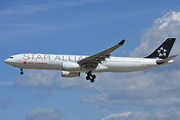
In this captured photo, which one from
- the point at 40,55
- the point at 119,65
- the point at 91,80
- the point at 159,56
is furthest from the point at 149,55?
the point at 40,55

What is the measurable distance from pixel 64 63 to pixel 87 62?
3686mm

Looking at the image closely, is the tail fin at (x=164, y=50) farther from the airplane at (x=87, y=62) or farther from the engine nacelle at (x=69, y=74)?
the engine nacelle at (x=69, y=74)

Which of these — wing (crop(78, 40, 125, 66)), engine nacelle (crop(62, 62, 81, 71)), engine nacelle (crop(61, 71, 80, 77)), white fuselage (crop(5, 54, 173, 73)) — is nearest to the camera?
wing (crop(78, 40, 125, 66))

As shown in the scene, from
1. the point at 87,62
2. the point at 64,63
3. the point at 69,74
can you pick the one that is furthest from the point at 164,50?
the point at 64,63

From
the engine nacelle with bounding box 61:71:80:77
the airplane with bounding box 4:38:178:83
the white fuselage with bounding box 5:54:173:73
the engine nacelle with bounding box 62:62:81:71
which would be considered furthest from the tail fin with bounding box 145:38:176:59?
the engine nacelle with bounding box 62:62:81:71

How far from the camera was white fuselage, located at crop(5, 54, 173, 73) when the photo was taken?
46.7 metres

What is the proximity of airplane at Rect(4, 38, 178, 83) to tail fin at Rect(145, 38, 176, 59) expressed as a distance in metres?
0.33

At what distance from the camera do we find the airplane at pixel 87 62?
46656 mm

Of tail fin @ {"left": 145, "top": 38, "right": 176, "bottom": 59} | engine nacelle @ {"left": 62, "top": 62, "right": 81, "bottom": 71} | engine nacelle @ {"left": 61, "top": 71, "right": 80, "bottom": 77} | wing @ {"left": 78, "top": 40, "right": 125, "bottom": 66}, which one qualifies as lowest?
engine nacelle @ {"left": 61, "top": 71, "right": 80, "bottom": 77}

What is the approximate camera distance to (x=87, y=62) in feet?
157

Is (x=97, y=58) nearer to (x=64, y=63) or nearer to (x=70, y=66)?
(x=70, y=66)

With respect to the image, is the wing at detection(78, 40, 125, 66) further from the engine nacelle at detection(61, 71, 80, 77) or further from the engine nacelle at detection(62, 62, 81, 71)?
the engine nacelle at detection(61, 71, 80, 77)

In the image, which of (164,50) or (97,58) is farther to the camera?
(164,50)

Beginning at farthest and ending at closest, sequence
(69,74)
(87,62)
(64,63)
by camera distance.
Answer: (69,74) < (87,62) < (64,63)
